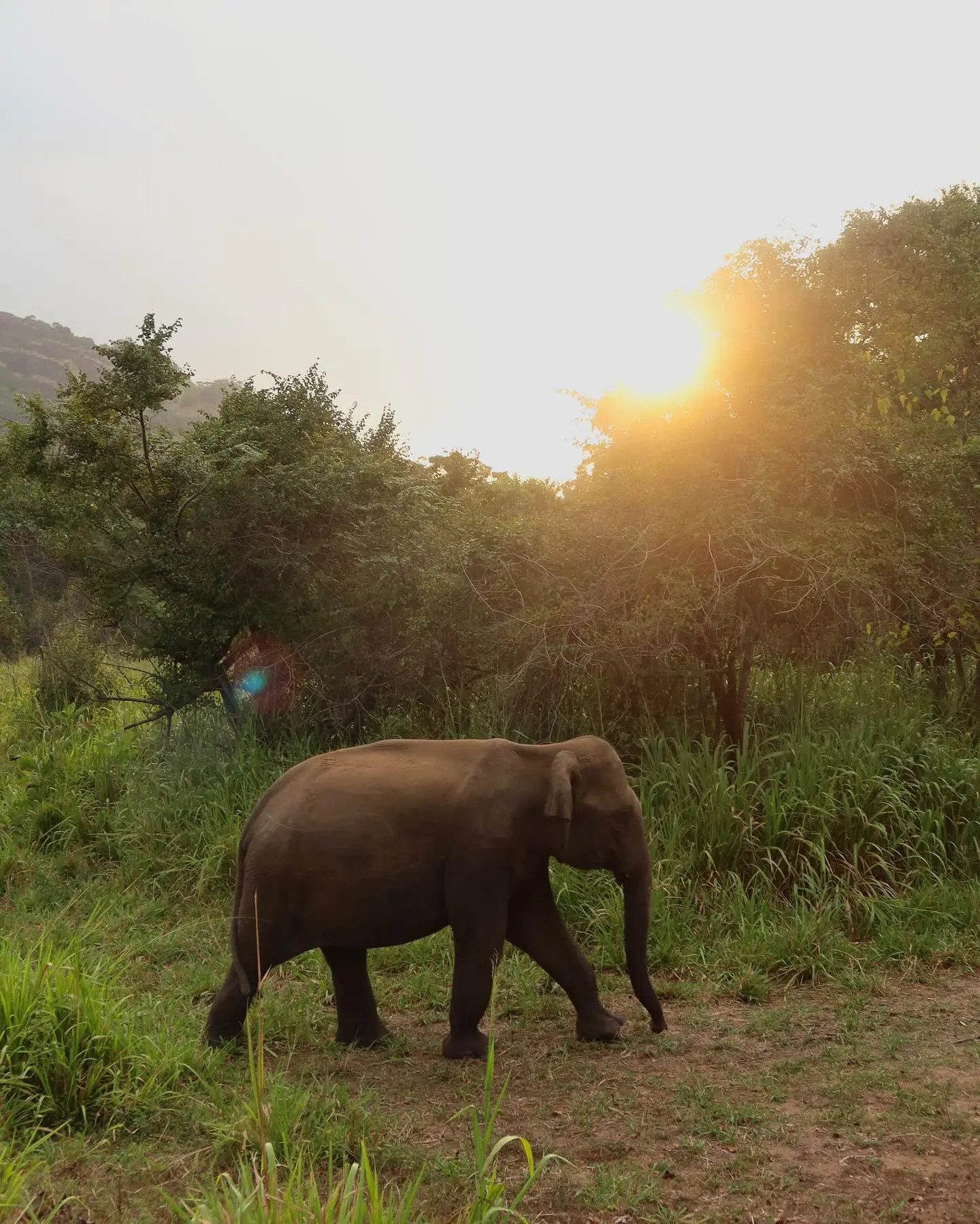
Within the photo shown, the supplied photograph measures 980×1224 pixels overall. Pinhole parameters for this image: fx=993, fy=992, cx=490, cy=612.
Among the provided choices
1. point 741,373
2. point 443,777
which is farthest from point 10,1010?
point 741,373

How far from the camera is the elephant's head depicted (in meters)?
4.77

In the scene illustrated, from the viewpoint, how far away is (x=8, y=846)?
838 centimetres

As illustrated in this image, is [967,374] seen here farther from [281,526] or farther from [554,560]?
[281,526]

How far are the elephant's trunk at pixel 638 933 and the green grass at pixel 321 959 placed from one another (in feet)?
0.83

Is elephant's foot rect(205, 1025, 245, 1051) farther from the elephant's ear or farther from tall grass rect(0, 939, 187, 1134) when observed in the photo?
the elephant's ear

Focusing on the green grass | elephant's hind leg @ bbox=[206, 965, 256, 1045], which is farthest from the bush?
elephant's hind leg @ bbox=[206, 965, 256, 1045]

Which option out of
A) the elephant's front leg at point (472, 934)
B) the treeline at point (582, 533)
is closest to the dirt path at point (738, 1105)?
the elephant's front leg at point (472, 934)

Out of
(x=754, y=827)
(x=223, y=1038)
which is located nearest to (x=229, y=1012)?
(x=223, y=1038)

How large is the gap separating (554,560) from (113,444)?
4.63 m

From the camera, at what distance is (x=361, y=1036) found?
4.96 m

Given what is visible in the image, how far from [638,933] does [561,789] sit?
2.78ft

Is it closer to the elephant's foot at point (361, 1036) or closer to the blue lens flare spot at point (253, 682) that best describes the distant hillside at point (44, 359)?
the blue lens flare spot at point (253, 682)

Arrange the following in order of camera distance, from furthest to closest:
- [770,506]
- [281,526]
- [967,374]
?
[967,374]
[281,526]
[770,506]

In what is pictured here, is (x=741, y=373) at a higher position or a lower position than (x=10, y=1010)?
higher
